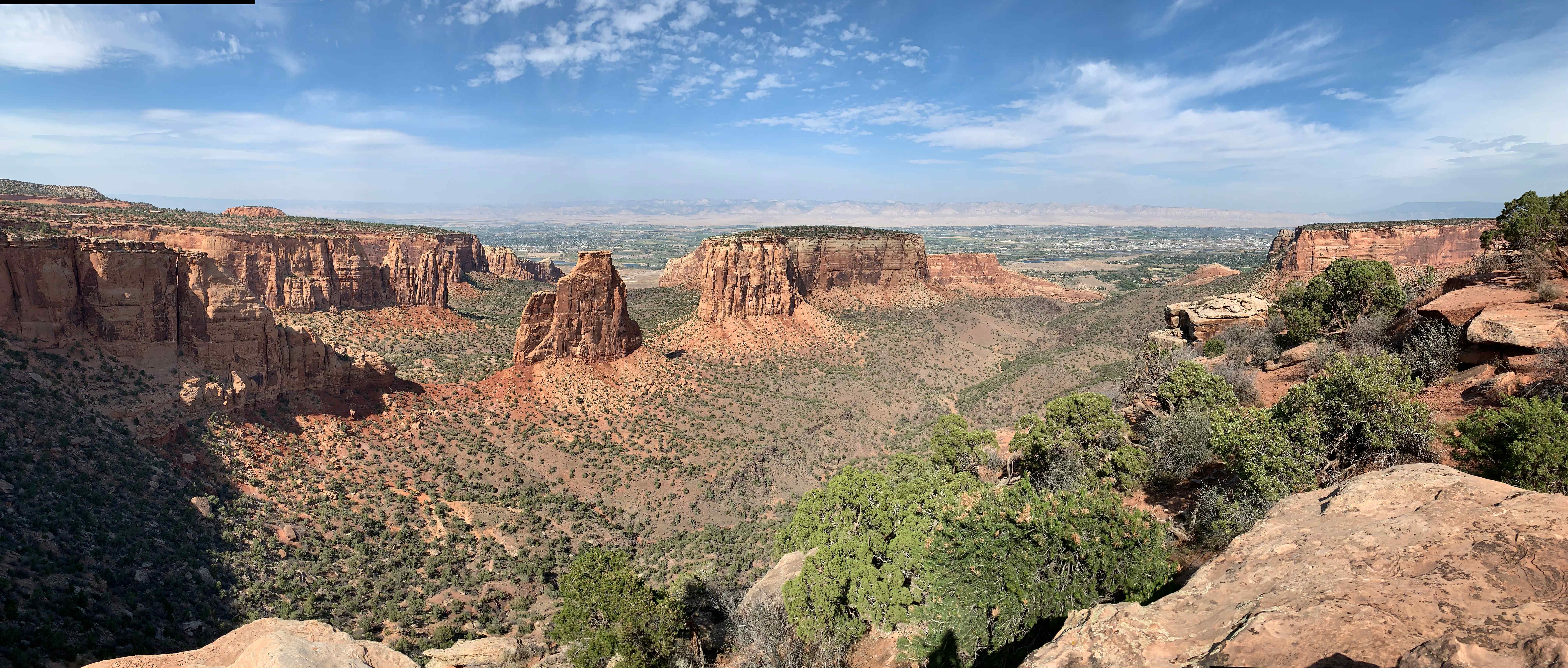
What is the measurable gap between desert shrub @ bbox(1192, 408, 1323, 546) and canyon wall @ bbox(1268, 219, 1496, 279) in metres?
63.6

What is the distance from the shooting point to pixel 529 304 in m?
37.8

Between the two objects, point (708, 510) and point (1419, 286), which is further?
point (708, 510)

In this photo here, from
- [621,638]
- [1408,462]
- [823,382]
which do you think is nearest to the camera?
[1408,462]

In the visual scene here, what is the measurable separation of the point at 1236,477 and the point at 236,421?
36076 mm

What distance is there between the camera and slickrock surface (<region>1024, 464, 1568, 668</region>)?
6.04 metres

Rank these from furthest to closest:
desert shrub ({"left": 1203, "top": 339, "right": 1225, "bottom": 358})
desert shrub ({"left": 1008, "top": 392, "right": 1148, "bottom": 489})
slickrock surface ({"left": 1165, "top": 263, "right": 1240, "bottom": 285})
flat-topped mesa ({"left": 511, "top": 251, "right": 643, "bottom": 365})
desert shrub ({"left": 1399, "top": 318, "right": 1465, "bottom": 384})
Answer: slickrock surface ({"left": 1165, "top": 263, "right": 1240, "bottom": 285}) < flat-topped mesa ({"left": 511, "top": 251, "right": 643, "bottom": 365}) < desert shrub ({"left": 1203, "top": 339, "right": 1225, "bottom": 358}) < desert shrub ({"left": 1008, "top": 392, "right": 1148, "bottom": 489}) < desert shrub ({"left": 1399, "top": 318, "right": 1465, "bottom": 384})

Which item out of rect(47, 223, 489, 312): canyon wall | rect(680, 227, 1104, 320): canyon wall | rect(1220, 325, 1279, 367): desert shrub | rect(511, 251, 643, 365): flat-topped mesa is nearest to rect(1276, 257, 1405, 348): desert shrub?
rect(1220, 325, 1279, 367): desert shrub

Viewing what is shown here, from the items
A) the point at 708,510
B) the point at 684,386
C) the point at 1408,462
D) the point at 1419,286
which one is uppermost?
the point at 1419,286

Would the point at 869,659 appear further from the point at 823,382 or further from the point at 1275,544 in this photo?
the point at 823,382

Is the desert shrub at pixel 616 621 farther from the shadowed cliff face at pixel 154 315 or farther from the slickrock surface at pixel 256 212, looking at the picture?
the slickrock surface at pixel 256 212

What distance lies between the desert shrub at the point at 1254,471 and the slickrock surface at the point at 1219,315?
66.2 ft

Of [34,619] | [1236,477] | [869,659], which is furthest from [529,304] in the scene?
[1236,477]

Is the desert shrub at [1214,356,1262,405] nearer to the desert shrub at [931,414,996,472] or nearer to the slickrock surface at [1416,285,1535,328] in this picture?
the slickrock surface at [1416,285,1535,328]

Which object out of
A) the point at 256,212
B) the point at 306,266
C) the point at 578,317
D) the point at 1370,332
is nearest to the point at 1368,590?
the point at 1370,332
